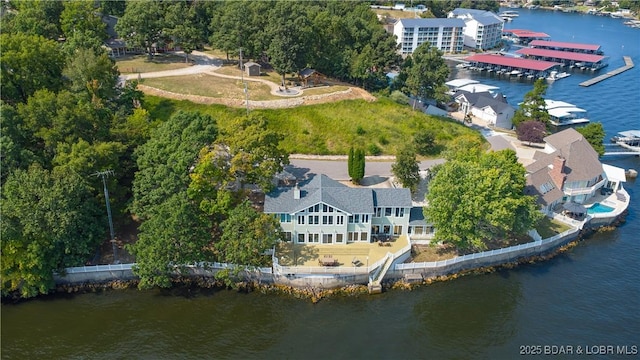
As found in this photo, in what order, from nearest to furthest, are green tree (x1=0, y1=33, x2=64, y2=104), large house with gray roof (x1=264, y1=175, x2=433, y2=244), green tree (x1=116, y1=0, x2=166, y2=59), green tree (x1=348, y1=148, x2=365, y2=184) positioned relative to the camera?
large house with gray roof (x1=264, y1=175, x2=433, y2=244) < green tree (x1=0, y1=33, x2=64, y2=104) < green tree (x1=348, y1=148, x2=365, y2=184) < green tree (x1=116, y1=0, x2=166, y2=59)

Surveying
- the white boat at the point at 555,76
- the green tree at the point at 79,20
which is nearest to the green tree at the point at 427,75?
the green tree at the point at 79,20

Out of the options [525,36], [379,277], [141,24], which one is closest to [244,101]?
[141,24]

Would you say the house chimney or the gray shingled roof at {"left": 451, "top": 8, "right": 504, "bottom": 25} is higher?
the gray shingled roof at {"left": 451, "top": 8, "right": 504, "bottom": 25}

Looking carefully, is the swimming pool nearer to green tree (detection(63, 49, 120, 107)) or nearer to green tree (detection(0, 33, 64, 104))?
green tree (detection(63, 49, 120, 107))

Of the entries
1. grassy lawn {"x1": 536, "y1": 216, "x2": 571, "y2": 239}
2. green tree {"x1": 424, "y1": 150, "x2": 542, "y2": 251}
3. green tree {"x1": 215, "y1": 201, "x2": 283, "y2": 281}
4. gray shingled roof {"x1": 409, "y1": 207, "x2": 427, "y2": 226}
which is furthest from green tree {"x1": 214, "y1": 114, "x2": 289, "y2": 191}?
grassy lawn {"x1": 536, "y1": 216, "x2": 571, "y2": 239}

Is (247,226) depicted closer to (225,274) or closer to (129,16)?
(225,274)

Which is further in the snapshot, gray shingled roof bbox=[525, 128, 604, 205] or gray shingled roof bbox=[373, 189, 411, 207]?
gray shingled roof bbox=[525, 128, 604, 205]
